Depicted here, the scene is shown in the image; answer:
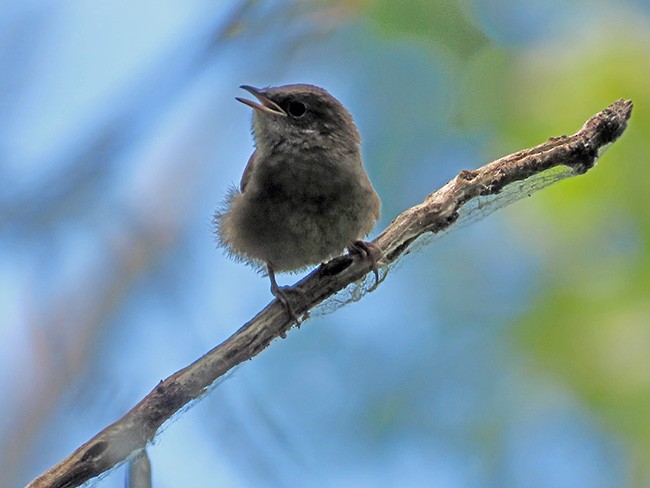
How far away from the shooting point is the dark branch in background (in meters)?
2.13

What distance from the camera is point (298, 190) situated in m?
3.03

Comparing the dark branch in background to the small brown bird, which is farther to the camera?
the small brown bird

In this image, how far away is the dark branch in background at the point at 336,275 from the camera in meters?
2.13

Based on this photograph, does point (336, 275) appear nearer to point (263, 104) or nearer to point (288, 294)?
point (288, 294)

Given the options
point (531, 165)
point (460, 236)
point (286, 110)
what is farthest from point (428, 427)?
point (286, 110)

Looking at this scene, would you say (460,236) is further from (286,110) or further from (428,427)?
(286,110)

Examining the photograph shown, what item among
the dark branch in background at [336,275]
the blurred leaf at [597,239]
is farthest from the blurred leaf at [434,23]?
the dark branch in background at [336,275]

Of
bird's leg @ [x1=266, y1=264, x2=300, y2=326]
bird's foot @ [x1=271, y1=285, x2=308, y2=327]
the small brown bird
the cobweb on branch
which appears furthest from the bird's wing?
the cobweb on branch

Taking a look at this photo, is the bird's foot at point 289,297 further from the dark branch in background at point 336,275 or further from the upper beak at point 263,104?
the upper beak at point 263,104

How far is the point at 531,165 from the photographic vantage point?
253 cm

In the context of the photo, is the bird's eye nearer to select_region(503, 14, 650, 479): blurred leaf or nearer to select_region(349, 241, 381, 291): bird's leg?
select_region(349, 241, 381, 291): bird's leg

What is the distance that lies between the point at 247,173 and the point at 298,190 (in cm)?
30

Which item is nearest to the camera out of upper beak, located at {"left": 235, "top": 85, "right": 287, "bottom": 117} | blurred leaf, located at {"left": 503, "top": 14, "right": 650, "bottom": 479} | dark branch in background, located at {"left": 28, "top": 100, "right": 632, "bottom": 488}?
dark branch in background, located at {"left": 28, "top": 100, "right": 632, "bottom": 488}

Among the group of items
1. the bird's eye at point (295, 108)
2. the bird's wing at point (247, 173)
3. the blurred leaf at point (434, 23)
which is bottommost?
the blurred leaf at point (434, 23)
